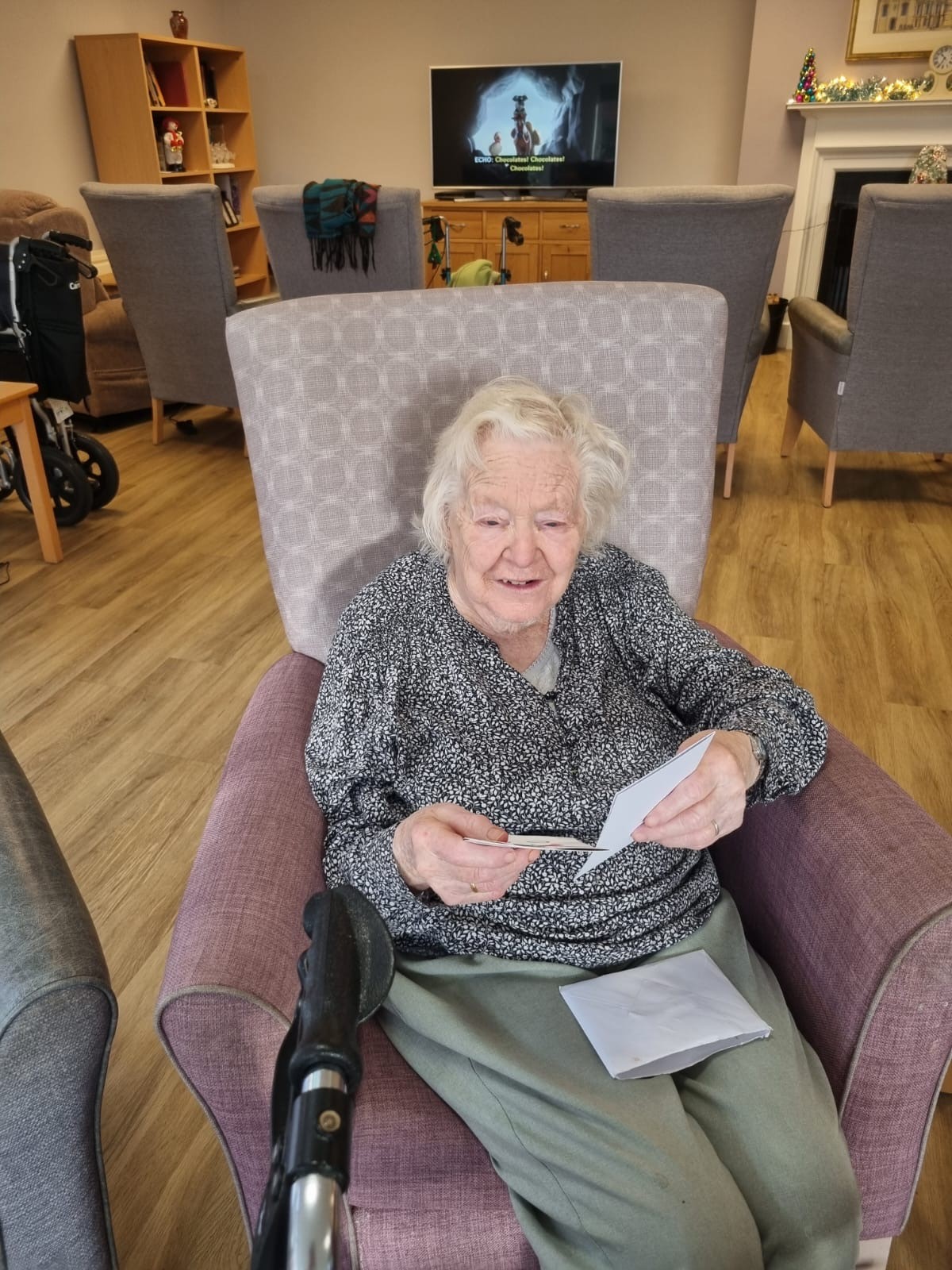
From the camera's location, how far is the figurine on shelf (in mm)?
5164

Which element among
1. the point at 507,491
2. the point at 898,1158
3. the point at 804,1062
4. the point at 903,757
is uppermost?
the point at 507,491

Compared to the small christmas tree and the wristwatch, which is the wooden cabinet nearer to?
the small christmas tree

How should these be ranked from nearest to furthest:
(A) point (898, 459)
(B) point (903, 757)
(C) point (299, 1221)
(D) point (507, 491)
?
(C) point (299, 1221) < (D) point (507, 491) < (B) point (903, 757) < (A) point (898, 459)

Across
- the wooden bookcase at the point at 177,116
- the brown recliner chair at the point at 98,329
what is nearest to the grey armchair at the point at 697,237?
the brown recliner chair at the point at 98,329

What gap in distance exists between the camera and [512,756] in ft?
3.35

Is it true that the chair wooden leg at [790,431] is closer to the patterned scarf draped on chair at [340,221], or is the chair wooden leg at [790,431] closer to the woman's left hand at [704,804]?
the patterned scarf draped on chair at [340,221]

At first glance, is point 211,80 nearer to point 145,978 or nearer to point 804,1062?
point 145,978

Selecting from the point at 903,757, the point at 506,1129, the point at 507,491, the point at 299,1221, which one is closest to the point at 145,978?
the point at 506,1129

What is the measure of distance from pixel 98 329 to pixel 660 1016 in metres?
3.89

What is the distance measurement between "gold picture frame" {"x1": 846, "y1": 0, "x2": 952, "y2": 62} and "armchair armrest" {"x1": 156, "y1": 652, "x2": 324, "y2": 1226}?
17.4 feet

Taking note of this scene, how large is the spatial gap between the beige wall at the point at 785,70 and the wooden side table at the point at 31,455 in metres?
4.18

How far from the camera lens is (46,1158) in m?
0.74

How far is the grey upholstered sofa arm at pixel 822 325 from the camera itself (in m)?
2.94

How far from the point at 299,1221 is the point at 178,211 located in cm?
357
